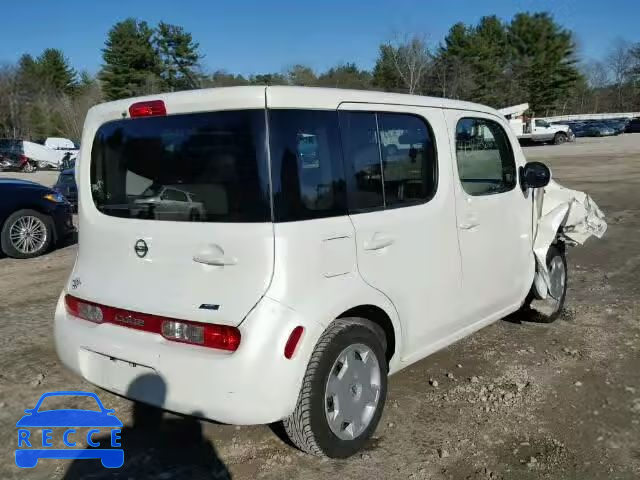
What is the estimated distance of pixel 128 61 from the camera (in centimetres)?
5706

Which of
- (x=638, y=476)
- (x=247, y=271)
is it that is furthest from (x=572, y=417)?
(x=247, y=271)

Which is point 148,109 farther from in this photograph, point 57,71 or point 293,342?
point 57,71

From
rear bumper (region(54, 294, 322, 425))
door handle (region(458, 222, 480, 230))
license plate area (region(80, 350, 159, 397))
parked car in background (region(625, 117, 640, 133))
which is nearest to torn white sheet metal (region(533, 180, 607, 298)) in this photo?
door handle (region(458, 222, 480, 230))

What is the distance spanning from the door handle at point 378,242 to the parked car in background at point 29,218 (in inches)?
284

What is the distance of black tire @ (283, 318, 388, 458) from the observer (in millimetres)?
2789

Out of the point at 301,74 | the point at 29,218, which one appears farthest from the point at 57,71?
the point at 29,218

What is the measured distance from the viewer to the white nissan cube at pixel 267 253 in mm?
2658

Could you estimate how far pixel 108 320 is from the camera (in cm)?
304

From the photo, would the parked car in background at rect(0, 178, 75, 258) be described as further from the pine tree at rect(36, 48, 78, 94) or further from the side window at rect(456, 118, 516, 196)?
the pine tree at rect(36, 48, 78, 94)

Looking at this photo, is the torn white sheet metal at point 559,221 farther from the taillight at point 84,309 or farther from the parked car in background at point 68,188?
the parked car in background at point 68,188

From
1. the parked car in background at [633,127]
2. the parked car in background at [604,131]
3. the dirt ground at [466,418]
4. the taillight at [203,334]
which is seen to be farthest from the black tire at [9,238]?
the parked car in background at [633,127]

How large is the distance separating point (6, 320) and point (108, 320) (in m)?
3.20

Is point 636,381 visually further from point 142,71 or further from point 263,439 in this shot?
point 142,71

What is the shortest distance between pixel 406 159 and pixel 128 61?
2345 inches
